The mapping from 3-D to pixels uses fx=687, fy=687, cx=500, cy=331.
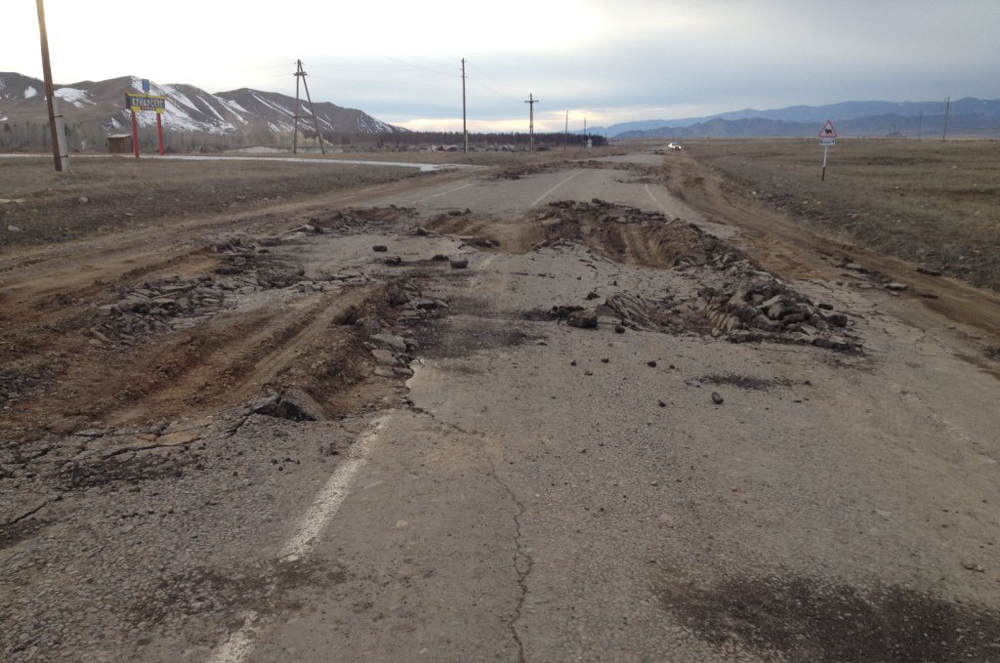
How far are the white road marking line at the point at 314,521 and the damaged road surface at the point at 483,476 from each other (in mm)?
20

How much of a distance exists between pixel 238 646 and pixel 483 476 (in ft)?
6.50

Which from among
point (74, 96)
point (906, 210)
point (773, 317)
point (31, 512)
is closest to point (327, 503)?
point (31, 512)

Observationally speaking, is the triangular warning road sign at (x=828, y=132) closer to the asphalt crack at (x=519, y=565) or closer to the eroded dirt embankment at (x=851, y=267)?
the eroded dirt embankment at (x=851, y=267)

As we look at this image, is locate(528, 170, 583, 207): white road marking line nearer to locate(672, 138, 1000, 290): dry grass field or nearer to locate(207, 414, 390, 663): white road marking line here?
locate(672, 138, 1000, 290): dry grass field

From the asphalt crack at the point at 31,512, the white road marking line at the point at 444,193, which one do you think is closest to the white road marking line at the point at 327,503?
the asphalt crack at the point at 31,512

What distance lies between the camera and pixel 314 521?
3.94 meters

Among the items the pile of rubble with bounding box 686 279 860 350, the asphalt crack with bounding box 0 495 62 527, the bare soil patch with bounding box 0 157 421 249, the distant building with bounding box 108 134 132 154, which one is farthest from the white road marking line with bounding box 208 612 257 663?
the distant building with bounding box 108 134 132 154

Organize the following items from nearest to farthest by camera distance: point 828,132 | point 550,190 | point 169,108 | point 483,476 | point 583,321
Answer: point 483,476, point 583,321, point 550,190, point 828,132, point 169,108

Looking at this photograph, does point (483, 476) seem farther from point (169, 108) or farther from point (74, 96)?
point (74, 96)

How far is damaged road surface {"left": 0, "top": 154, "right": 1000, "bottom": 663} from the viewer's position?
3184mm

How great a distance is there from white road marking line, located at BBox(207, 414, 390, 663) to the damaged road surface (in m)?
0.02

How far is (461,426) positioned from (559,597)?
2.19 meters

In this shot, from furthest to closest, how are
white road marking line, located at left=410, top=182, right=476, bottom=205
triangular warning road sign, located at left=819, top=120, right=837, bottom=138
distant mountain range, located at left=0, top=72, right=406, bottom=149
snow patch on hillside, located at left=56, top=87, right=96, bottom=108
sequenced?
snow patch on hillside, located at left=56, top=87, right=96, bottom=108
distant mountain range, located at left=0, top=72, right=406, bottom=149
triangular warning road sign, located at left=819, top=120, right=837, bottom=138
white road marking line, located at left=410, top=182, right=476, bottom=205

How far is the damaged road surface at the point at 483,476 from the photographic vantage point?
318 centimetres
